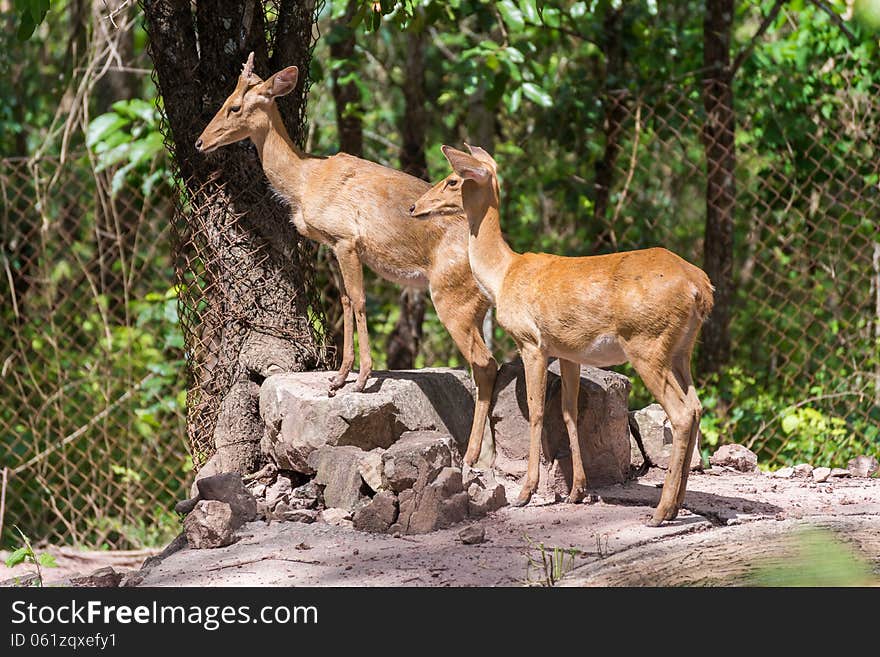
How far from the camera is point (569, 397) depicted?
247 inches

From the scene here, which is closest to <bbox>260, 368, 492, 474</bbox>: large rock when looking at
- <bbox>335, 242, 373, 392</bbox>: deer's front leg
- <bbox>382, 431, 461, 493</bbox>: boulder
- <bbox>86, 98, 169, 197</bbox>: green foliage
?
<bbox>335, 242, 373, 392</bbox>: deer's front leg

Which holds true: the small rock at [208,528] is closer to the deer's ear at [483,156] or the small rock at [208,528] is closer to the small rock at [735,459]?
the deer's ear at [483,156]

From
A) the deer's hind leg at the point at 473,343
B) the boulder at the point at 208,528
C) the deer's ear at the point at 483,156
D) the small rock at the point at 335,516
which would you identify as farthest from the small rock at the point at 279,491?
the deer's ear at the point at 483,156

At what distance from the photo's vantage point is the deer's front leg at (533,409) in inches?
237

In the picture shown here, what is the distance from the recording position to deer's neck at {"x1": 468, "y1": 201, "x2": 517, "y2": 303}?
626 cm

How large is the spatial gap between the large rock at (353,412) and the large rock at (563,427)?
0.18 meters

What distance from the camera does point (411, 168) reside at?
10.7 meters

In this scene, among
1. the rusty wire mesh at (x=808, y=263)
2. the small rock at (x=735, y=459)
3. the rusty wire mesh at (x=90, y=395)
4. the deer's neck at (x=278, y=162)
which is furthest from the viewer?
the rusty wire mesh at (x=90, y=395)

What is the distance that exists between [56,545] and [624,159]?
22.4 feet

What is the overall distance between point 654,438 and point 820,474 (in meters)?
1.17

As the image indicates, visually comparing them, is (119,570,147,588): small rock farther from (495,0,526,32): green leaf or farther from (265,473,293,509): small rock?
(495,0,526,32): green leaf

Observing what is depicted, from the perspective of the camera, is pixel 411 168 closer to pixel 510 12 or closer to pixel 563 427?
pixel 510 12

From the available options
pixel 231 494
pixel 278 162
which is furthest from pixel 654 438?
pixel 278 162
